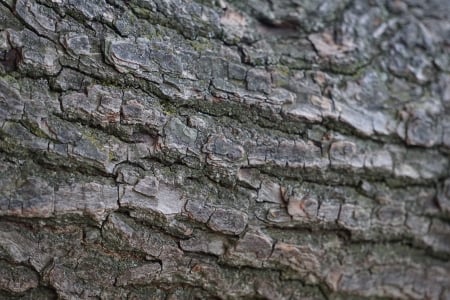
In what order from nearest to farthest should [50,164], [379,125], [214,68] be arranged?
[50,164] < [214,68] < [379,125]

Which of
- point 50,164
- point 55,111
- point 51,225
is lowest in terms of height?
point 51,225

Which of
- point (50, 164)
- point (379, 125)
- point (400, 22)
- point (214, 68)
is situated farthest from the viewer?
point (400, 22)

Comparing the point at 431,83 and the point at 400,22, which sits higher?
the point at 400,22

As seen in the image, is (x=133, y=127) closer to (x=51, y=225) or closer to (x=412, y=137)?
(x=51, y=225)

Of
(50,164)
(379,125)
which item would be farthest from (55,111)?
(379,125)

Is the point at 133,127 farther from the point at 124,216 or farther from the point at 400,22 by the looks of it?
the point at 400,22

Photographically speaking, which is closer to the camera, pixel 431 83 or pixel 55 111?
pixel 55 111

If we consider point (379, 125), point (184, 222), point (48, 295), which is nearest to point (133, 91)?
point (184, 222)
